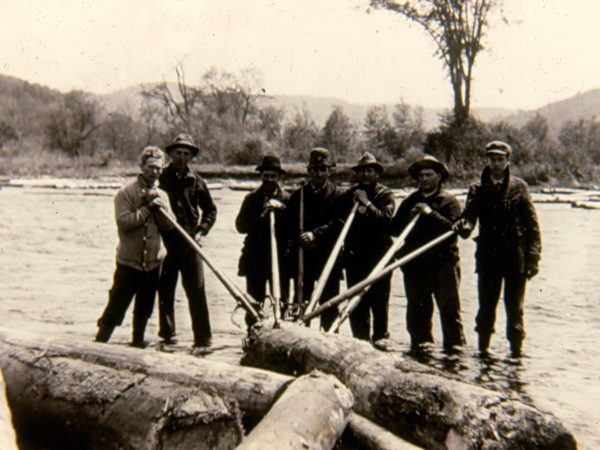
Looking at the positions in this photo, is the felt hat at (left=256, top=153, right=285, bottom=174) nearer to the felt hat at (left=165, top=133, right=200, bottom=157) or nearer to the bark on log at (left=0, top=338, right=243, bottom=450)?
the felt hat at (left=165, top=133, right=200, bottom=157)

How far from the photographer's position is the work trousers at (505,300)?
22.9 feet

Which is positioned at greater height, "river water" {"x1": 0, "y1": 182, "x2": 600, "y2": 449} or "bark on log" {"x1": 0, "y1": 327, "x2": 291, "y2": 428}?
"bark on log" {"x1": 0, "y1": 327, "x2": 291, "y2": 428}

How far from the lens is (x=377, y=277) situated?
652 centimetres

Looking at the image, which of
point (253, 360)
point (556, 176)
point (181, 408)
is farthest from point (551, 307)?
point (556, 176)

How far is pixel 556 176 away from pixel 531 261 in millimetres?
21251

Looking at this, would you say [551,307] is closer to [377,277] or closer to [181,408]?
[377,277]

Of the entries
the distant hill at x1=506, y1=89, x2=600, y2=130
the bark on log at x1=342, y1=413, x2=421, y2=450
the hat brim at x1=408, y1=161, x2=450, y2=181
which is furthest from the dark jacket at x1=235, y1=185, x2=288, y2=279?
the distant hill at x1=506, y1=89, x2=600, y2=130

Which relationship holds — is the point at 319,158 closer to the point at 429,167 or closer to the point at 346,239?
the point at 346,239

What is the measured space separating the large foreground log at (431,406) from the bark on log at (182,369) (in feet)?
1.71

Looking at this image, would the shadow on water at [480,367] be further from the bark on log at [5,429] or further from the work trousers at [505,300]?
the bark on log at [5,429]

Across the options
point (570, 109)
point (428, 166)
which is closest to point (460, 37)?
point (428, 166)

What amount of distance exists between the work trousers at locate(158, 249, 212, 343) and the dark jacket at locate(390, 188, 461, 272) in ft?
6.12

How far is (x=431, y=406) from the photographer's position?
428cm

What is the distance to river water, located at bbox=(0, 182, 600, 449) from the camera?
22.1 feet
